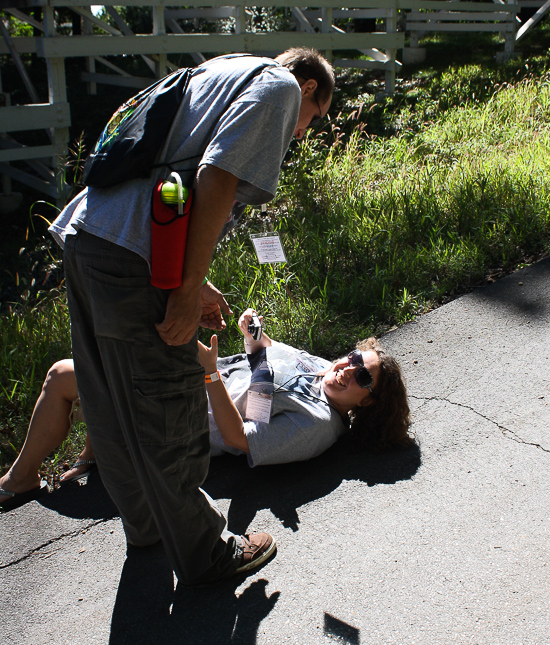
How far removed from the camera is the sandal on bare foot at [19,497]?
117 inches

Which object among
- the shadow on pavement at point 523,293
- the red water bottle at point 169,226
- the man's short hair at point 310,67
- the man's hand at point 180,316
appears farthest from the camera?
the shadow on pavement at point 523,293

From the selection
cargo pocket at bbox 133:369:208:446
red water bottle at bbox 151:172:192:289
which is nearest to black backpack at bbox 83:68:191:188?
red water bottle at bbox 151:172:192:289

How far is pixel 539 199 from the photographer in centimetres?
550

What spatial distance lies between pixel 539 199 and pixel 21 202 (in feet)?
23.7

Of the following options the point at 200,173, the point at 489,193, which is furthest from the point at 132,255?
the point at 489,193

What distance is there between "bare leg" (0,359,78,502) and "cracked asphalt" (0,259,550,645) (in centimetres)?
18

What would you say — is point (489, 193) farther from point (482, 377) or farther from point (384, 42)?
point (384, 42)

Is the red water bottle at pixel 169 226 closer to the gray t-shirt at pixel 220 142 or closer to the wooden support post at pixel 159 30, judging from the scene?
the gray t-shirt at pixel 220 142

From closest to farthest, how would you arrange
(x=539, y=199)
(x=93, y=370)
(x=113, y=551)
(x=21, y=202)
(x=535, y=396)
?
(x=93, y=370), (x=113, y=551), (x=535, y=396), (x=539, y=199), (x=21, y=202)

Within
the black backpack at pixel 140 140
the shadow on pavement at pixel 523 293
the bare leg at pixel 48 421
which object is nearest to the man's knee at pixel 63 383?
the bare leg at pixel 48 421

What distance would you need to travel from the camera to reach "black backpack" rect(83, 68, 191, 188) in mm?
1913

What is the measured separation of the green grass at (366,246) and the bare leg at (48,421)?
26 cm

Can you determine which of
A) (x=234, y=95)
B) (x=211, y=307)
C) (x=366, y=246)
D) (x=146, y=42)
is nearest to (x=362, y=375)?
(x=211, y=307)

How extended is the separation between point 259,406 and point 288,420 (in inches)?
6.3
